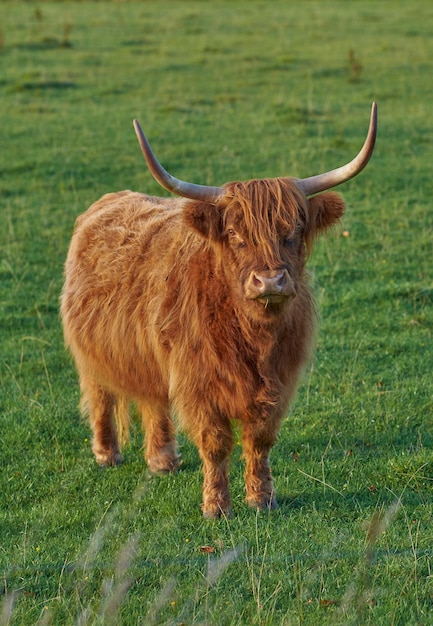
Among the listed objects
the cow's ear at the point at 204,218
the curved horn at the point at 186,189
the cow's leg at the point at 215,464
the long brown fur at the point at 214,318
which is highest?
the curved horn at the point at 186,189

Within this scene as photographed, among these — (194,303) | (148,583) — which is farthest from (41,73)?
(148,583)

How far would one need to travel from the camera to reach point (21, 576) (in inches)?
161

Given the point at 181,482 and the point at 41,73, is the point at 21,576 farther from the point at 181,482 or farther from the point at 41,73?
the point at 41,73

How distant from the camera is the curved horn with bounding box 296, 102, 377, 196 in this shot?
4293 mm

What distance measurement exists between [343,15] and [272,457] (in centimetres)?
1870

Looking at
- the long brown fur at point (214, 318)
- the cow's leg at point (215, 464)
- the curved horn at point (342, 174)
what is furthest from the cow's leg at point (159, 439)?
the curved horn at point (342, 174)

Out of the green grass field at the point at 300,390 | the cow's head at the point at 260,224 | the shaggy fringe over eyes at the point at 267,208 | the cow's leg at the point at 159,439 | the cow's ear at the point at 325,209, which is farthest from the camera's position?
the cow's leg at the point at 159,439

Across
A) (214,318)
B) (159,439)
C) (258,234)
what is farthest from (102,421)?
(258,234)

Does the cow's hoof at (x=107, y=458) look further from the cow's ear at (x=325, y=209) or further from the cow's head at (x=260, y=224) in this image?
the cow's ear at (x=325, y=209)

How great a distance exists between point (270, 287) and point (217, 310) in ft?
1.75

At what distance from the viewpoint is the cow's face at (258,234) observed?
14.3ft

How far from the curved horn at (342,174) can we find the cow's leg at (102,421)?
1.81 metres

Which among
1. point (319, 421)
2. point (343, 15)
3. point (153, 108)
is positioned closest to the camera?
point (319, 421)

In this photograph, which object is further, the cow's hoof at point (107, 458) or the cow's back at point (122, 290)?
the cow's hoof at point (107, 458)
